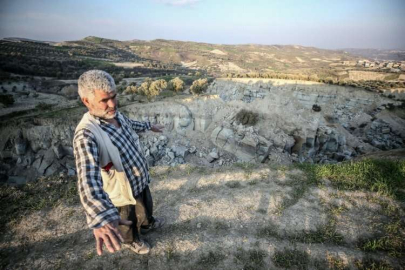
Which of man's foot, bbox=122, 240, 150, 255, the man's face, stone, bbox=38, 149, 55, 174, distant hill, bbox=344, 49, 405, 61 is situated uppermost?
distant hill, bbox=344, 49, 405, 61

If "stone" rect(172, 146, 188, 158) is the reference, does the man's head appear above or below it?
above

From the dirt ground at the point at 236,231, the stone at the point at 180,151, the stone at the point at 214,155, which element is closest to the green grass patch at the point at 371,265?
the dirt ground at the point at 236,231

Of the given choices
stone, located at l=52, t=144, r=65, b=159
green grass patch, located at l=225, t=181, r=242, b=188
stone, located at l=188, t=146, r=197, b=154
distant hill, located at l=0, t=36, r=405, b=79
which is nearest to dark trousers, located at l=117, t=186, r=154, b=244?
green grass patch, located at l=225, t=181, r=242, b=188

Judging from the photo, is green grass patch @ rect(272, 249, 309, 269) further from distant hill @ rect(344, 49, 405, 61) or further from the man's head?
distant hill @ rect(344, 49, 405, 61)

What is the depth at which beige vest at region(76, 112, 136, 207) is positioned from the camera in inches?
73.7

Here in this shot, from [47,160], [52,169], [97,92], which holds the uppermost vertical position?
[97,92]

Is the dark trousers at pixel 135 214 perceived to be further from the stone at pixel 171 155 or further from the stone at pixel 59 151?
the stone at pixel 59 151

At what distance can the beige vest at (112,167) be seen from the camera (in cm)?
187

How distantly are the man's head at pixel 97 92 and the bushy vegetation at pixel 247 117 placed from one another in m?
13.8

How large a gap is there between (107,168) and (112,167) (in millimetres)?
57

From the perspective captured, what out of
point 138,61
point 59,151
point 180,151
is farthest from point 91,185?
point 138,61

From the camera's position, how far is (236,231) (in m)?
3.48

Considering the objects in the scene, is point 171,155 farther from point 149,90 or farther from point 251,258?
point 251,258

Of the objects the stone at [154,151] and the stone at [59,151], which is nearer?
the stone at [59,151]
